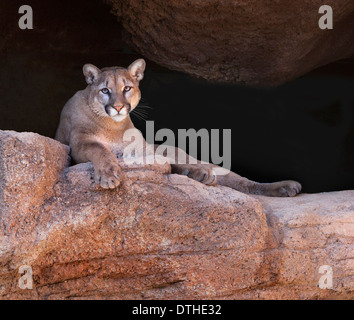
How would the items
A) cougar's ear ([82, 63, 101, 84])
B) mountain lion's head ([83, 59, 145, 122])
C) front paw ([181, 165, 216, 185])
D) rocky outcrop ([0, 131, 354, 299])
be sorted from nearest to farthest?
rocky outcrop ([0, 131, 354, 299])
front paw ([181, 165, 216, 185])
mountain lion's head ([83, 59, 145, 122])
cougar's ear ([82, 63, 101, 84])

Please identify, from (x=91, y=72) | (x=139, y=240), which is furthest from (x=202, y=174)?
(x=91, y=72)

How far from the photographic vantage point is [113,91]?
3424mm

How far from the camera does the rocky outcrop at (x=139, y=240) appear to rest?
2.66 metres

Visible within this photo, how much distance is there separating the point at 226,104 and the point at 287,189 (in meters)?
1.42

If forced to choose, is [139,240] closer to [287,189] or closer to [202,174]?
[202,174]

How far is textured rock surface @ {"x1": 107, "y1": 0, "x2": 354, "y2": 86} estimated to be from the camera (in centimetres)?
386

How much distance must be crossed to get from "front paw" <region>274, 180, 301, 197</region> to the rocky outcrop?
0.67m

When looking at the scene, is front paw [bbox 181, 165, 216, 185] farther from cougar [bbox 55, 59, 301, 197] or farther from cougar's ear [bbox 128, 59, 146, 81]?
cougar's ear [bbox 128, 59, 146, 81]

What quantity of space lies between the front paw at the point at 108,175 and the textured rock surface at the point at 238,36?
1498mm

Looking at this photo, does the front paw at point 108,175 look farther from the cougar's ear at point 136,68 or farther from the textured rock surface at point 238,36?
the textured rock surface at point 238,36

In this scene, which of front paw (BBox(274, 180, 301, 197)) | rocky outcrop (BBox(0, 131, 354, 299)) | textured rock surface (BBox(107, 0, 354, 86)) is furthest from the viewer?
textured rock surface (BBox(107, 0, 354, 86))

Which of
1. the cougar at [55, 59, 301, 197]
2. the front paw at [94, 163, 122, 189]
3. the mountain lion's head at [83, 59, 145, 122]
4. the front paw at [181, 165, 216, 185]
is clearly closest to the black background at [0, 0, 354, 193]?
the cougar at [55, 59, 301, 197]

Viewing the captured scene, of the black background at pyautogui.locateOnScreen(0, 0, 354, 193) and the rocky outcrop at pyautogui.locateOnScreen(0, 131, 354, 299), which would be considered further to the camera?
the black background at pyautogui.locateOnScreen(0, 0, 354, 193)

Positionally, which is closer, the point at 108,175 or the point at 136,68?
the point at 108,175
